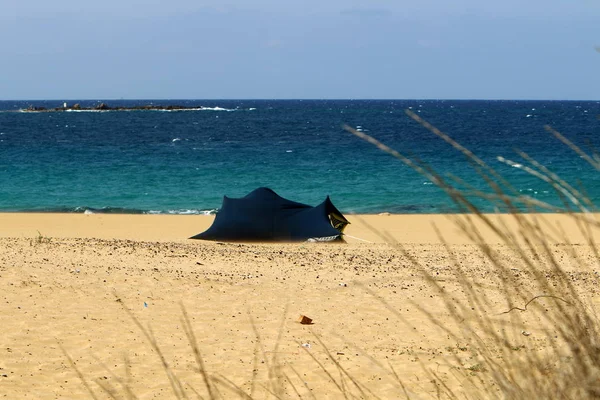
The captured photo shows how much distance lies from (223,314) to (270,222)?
7.87 meters

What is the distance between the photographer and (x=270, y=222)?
1756 centimetres

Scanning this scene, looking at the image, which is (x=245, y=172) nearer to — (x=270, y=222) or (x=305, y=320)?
(x=270, y=222)

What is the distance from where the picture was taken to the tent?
17547 millimetres

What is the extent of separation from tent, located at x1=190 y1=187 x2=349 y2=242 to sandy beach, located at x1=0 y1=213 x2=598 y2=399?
170 centimetres

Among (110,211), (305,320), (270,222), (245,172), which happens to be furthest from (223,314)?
(245,172)

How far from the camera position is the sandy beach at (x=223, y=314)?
7359 millimetres

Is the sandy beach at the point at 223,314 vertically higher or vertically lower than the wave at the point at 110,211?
higher

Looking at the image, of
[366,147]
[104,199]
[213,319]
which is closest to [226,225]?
[213,319]

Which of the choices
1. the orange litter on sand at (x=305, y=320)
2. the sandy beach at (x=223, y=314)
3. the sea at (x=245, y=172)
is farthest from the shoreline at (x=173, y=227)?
the orange litter on sand at (x=305, y=320)

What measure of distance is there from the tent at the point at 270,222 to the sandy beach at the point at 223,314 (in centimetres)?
170

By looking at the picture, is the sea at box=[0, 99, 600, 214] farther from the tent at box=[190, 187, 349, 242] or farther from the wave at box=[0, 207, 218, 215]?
the tent at box=[190, 187, 349, 242]

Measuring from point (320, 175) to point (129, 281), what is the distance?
24886 millimetres

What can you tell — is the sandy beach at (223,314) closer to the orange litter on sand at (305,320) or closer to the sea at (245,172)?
the orange litter on sand at (305,320)

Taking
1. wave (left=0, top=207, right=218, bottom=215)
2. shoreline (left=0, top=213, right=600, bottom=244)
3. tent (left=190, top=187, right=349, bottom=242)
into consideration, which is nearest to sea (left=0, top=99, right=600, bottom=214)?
wave (left=0, top=207, right=218, bottom=215)
